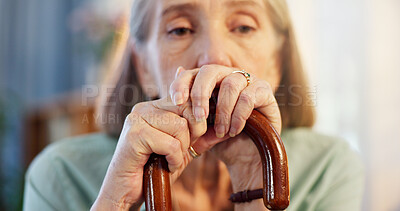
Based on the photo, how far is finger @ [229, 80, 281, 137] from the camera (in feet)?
1.88

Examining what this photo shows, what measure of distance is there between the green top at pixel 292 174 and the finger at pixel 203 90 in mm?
183

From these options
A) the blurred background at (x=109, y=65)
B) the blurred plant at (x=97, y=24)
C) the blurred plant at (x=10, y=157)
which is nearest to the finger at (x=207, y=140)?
the blurred background at (x=109, y=65)

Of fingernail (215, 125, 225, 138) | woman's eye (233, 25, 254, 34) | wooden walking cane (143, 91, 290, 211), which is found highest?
woman's eye (233, 25, 254, 34)

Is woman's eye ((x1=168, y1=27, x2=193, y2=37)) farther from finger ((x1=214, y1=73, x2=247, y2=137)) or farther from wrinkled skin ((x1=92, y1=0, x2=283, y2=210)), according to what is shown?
finger ((x1=214, y1=73, x2=247, y2=137))

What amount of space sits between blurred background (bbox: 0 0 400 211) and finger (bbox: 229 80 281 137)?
0.94 ft

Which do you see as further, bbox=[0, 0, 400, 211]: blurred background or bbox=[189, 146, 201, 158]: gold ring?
bbox=[0, 0, 400, 211]: blurred background

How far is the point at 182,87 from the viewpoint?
0.57 metres

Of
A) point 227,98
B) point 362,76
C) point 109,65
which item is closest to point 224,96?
point 227,98

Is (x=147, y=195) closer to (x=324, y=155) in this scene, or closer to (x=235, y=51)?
(x=235, y=51)

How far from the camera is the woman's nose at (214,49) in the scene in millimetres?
649

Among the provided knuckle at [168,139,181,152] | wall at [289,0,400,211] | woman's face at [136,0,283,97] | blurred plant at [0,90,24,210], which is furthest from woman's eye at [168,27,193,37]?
blurred plant at [0,90,24,210]

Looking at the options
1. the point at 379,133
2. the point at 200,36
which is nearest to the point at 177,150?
the point at 200,36

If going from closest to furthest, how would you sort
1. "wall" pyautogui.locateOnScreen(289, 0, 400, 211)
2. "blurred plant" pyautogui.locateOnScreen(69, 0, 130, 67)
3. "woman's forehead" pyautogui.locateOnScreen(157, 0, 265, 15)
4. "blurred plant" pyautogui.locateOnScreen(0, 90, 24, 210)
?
"woman's forehead" pyautogui.locateOnScreen(157, 0, 265, 15) < "wall" pyautogui.locateOnScreen(289, 0, 400, 211) < "blurred plant" pyautogui.locateOnScreen(69, 0, 130, 67) < "blurred plant" pyautogui.locateOnScreen(0, 90, 24, 210)

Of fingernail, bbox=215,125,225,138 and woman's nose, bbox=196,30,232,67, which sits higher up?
woman's nose, bbox=196,30,232,67
